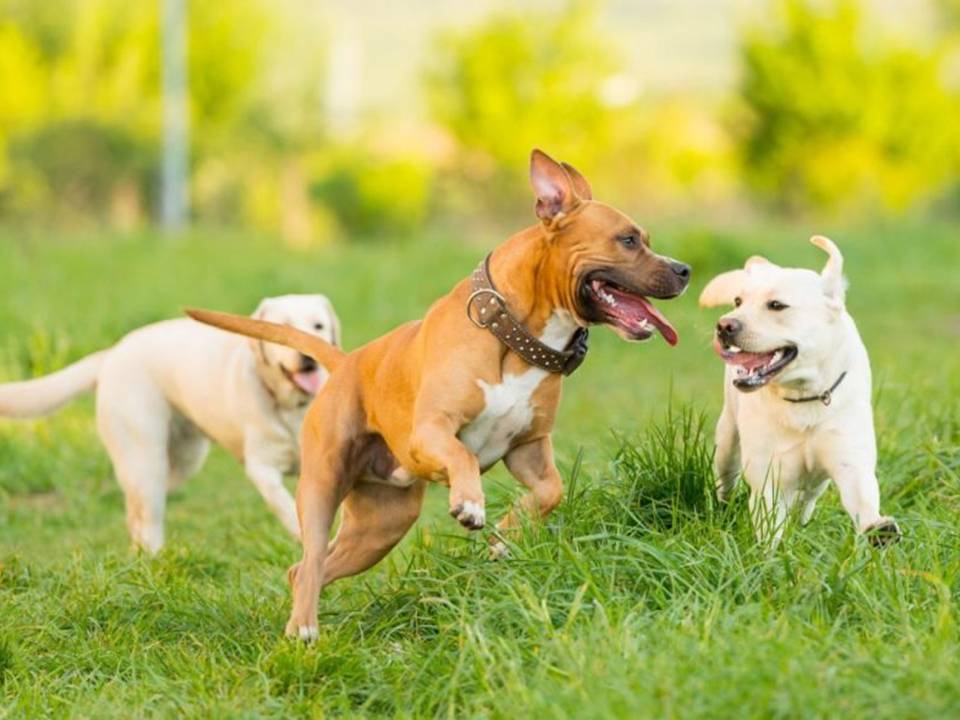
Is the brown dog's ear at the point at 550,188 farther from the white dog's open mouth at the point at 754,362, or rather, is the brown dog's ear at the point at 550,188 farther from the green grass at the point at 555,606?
the green grass at the point at 555,606

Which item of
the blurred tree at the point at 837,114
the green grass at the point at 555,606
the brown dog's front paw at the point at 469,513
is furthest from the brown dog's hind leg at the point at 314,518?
the blurred tree at the point at 837,114

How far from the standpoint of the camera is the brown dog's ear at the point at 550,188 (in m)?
5.68

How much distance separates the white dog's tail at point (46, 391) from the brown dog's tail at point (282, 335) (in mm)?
2050

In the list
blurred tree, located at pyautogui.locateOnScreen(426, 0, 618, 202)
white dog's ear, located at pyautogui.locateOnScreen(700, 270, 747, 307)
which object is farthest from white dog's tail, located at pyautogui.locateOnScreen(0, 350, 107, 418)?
→ blurred tree, located at pyautogui.locateOnScreen(426, 0, 618, 202)

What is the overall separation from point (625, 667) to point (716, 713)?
37 cm

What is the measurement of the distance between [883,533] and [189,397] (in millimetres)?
3944

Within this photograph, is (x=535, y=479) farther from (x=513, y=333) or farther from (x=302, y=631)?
(x=302, y=631)

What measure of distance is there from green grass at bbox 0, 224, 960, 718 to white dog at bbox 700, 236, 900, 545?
0.59 feet

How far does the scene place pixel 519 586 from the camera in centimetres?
503

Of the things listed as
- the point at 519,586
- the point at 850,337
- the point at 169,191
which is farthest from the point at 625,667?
the point at 169,191

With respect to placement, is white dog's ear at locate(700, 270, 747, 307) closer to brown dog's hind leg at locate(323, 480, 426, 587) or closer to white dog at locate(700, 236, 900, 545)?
white dog at locate(700, 236, 900, 545)

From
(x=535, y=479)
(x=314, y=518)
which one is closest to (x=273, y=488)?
(x=314, y=518)

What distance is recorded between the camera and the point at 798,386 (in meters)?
5.87

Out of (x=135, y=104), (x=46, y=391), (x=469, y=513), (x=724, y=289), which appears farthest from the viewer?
(x=135, y=104)
